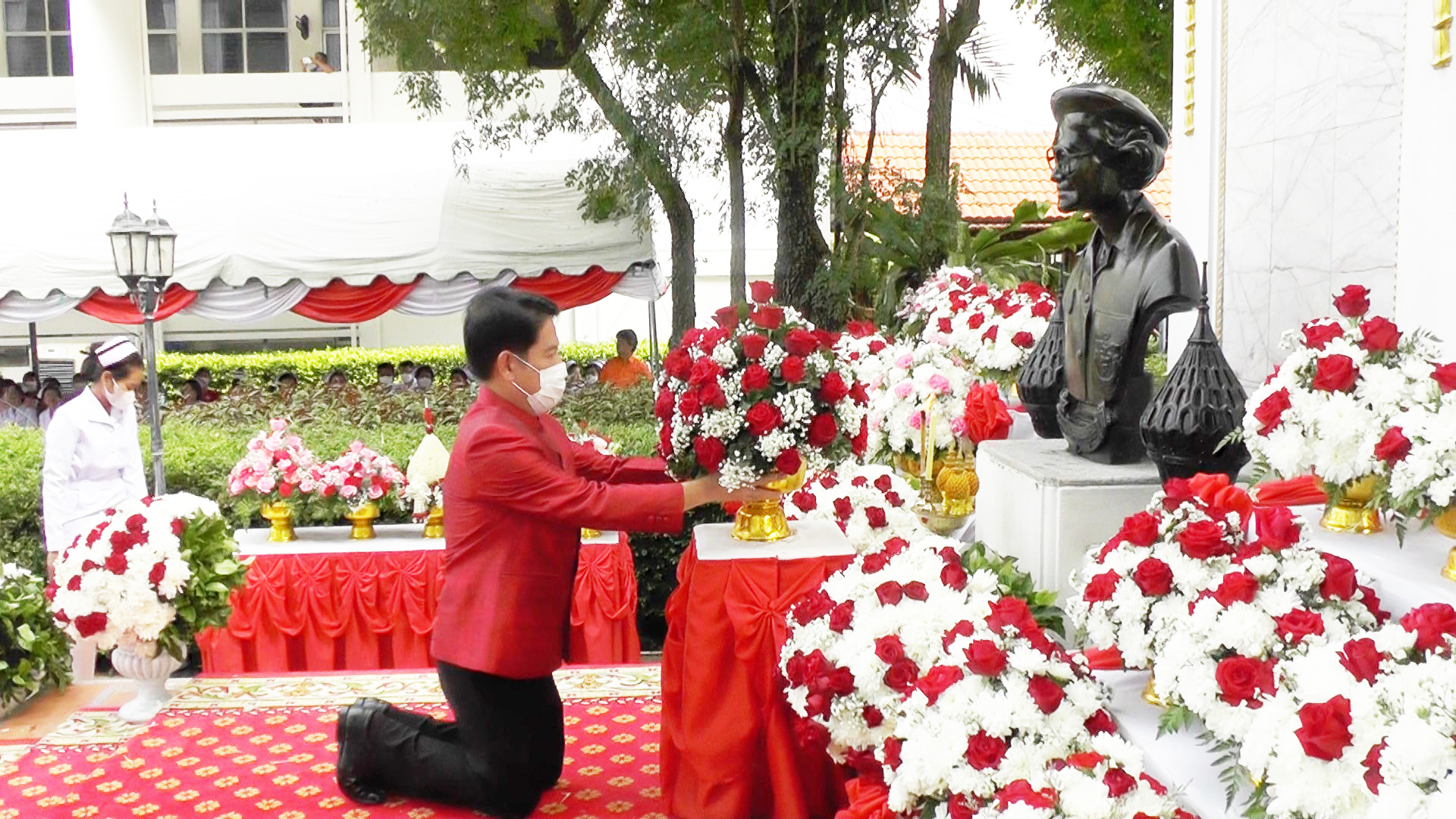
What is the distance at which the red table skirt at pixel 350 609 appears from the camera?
18.5 feet

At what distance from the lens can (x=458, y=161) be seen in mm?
10484

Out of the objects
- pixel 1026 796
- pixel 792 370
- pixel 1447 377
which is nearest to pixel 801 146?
pixel 792 370

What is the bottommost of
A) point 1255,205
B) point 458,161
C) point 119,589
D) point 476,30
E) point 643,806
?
point 643,806

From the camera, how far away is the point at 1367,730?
181cm

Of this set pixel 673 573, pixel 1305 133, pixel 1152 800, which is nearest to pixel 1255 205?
pixel 1305 133

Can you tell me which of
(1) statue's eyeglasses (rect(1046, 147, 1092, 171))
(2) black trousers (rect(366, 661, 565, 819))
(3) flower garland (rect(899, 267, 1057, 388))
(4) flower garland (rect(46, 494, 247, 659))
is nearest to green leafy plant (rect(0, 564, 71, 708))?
(4) flower garland (rect(46, 494, 247, 659))

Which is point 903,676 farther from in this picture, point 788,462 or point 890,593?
point 788,462

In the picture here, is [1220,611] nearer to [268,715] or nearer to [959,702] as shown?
[959,702]

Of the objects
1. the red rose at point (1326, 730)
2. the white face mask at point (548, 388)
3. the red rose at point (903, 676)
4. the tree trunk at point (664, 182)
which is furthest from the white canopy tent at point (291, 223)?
the red rose at point (1326, 730)

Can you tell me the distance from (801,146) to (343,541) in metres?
4.47

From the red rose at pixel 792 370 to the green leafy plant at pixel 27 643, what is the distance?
2.99 meters

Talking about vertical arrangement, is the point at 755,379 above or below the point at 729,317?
below

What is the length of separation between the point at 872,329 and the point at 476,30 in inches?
219

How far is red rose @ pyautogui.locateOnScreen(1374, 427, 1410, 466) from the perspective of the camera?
2.43 m
